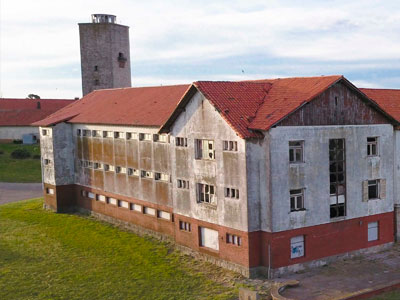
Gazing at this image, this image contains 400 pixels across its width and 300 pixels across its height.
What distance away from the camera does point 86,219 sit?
42.3 m

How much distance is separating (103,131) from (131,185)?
5709 millimetres

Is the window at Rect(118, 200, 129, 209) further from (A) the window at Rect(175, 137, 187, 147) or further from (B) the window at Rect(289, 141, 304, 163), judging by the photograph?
(B) the window at Rect(289, 141, 304, 163)

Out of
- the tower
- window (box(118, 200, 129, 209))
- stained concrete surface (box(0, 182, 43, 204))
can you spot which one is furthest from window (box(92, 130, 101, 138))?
the tower

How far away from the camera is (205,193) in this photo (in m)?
30.0

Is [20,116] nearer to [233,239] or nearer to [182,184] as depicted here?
[182,184]

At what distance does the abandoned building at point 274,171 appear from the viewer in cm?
2719

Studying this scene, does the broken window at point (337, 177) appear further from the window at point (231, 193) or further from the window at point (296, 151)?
the window at point (231, 193)

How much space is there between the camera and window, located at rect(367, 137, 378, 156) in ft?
102

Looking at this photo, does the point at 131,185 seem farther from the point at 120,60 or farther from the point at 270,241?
the point at 120,60

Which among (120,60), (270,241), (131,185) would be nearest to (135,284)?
(270,241)

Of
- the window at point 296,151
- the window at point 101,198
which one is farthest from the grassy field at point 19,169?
the window at point 296,151

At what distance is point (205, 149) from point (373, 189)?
35.1ft

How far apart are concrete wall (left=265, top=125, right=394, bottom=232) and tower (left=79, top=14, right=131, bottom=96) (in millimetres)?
35765

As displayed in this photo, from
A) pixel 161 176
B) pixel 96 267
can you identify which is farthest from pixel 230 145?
pixel 96 267
